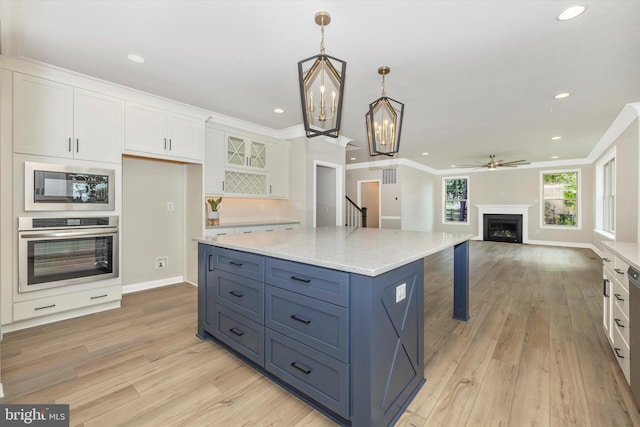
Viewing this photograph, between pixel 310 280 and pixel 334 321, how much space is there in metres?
0.25

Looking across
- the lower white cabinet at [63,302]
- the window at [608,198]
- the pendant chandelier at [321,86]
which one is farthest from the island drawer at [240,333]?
the window at [608,198]

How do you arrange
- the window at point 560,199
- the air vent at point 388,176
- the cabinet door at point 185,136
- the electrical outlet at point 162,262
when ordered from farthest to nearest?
the air vent at point 388,176
the window at point 560,199
the electrical outlet at point 162,262
the cabinet door at point 185,136

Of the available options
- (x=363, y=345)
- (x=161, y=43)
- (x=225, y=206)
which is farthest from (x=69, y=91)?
(x=363, y=345)

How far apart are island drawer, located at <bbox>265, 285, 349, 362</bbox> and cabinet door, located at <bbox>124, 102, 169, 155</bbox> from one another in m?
2.63

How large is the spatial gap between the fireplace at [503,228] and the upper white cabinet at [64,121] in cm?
1020

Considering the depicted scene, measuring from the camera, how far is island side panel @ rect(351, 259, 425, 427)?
139 cm

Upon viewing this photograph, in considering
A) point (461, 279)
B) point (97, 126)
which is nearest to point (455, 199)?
point (461, 279)

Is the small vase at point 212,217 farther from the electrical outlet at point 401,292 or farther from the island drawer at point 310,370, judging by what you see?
the electrical outlet at point 401,292

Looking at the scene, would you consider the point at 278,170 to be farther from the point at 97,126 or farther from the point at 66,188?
the point at 66,188

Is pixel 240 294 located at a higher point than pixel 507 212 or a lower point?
lower

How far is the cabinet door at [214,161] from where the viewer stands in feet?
13.4

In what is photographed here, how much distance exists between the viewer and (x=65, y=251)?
112 inches

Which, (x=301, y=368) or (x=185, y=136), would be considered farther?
(x=185, y=136)

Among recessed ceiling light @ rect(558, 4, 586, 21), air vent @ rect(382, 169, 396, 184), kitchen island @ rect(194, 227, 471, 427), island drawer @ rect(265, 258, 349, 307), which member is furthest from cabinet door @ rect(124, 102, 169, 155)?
air vent @ rect(382, 169, 396, 184)
